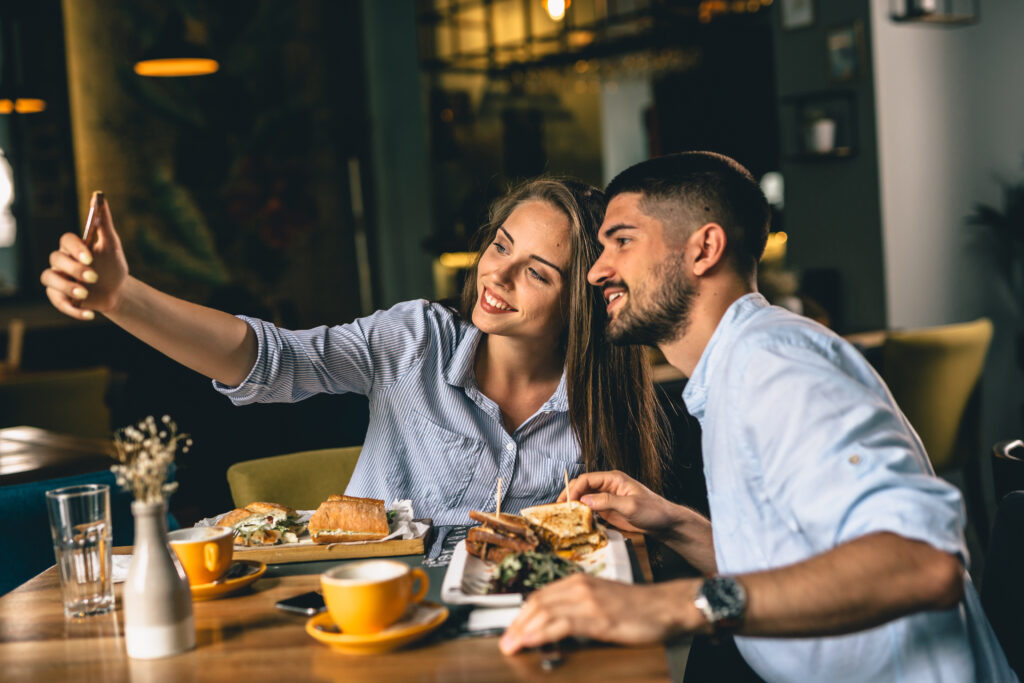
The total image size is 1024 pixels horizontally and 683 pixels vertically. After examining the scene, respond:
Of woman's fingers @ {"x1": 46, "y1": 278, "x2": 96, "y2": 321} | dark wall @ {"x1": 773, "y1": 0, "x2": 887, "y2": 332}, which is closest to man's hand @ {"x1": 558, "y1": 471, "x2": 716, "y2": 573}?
woman's fingers @ {"x1": 46, "y1": 278, "x2": 96, "y2": 321}

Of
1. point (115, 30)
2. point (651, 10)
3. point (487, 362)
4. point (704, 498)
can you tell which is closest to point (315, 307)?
point (115, 30)

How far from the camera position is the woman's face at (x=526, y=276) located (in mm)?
1979

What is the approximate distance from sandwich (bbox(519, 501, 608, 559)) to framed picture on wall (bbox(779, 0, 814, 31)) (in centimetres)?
470

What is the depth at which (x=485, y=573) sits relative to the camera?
1.36m

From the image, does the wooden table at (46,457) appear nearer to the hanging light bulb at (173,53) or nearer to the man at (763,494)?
the man at (763,494)

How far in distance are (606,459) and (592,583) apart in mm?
903

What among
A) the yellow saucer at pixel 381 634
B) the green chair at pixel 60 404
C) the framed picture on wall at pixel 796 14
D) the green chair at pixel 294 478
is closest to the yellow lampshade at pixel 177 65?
the green chair at pixel 60 404

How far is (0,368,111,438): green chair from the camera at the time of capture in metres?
4.80

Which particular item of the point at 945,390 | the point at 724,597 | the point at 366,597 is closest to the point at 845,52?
the point at 945,390

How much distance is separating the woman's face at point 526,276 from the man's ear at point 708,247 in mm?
596

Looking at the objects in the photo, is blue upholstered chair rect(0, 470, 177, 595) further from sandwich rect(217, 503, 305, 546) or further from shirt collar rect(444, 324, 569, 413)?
shirt collar rect(444, 324, 569, 413)

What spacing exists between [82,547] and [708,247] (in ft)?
3.20

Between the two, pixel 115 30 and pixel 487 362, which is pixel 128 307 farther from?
pixel 115 30

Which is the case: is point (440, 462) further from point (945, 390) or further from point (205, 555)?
point (945, 390)
